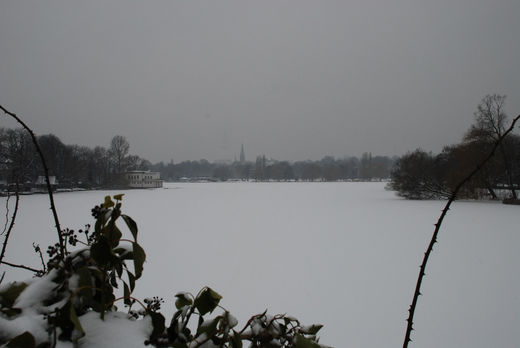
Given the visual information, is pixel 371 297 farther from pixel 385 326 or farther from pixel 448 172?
pixel 448 172

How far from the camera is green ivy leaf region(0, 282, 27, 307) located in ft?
1.71

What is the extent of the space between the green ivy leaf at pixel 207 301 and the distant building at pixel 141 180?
69.4 meters

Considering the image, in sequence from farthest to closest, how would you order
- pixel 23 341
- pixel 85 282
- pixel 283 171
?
pixel 283 171 → pixel 85 282 → pixel 23 341

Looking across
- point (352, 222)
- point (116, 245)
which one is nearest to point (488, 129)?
point (352, 222)

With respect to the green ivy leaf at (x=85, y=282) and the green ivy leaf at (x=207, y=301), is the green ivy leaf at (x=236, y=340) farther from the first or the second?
the green ivy leaf at (x=85, y=282)

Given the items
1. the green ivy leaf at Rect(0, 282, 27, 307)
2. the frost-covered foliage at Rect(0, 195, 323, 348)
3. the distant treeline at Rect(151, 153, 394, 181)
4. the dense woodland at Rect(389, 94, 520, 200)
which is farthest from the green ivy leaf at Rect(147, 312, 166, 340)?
the distant treeline at Rect(151, 153, 394, 181)

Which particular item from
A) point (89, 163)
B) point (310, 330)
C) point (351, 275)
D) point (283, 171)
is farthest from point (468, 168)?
point (283, 171)

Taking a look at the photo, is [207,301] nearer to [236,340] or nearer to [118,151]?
[236,340]

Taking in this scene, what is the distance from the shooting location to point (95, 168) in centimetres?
5966

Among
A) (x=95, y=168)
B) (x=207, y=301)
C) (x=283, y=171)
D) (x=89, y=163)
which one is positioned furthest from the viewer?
(x=283, y=171)

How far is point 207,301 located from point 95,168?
219 ft

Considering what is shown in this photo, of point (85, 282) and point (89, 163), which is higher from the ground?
point (89, 163)

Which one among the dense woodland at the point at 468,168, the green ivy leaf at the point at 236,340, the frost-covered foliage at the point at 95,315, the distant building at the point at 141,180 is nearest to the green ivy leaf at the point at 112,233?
the frost-covered foliage at the point at 95,315

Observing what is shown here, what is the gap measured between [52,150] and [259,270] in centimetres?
4003
